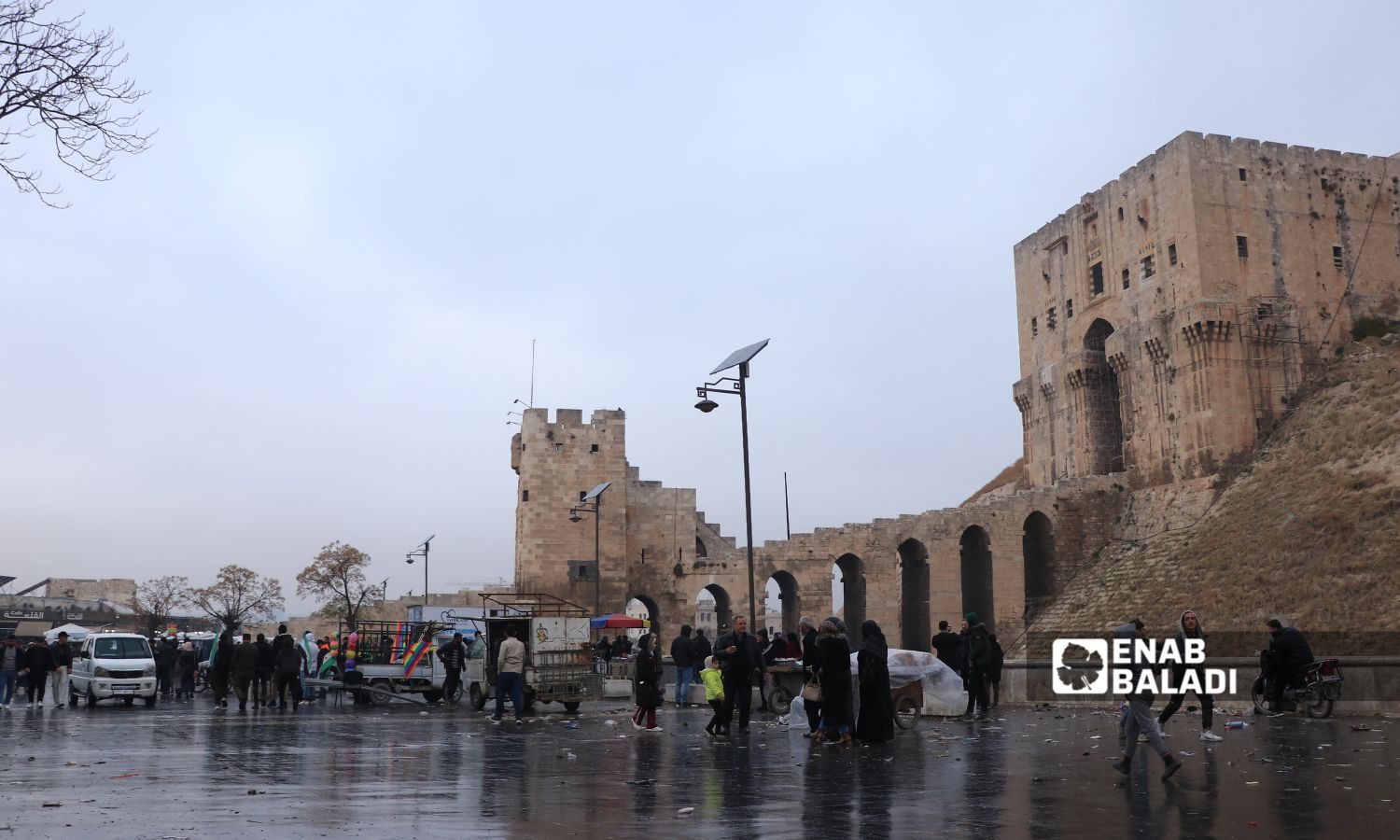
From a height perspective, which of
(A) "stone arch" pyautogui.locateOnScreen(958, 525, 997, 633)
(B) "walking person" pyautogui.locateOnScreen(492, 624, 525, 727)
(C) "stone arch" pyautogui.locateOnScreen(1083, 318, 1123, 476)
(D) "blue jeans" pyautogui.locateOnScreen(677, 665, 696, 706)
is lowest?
(D) "blue jeans" pyautogui.locateOnScreen(677, 665, 696, 706)

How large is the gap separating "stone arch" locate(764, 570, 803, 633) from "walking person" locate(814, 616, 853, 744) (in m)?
29.7

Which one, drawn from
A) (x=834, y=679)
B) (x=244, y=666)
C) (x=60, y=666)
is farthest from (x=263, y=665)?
(x=834, y=679)

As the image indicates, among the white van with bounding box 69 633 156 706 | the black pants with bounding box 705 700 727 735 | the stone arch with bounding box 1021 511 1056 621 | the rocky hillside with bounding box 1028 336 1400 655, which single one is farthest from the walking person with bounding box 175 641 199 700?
the stone arch with bounding box 1021 511 1056 621

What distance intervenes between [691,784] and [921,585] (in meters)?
35.7

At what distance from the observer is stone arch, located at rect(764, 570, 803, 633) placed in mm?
42312

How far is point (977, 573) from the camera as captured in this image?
4491 centimetres

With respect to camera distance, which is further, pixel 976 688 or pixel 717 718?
pixel 976 688

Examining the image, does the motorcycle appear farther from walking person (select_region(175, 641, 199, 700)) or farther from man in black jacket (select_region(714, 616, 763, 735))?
walking person (select_region(175, 641, 199, 700))

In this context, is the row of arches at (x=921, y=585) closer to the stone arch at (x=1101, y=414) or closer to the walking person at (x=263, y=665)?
the stone arch at (x=1101, y=414)

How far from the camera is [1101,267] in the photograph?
45.0 meters

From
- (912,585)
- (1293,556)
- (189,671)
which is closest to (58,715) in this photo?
(189,671)

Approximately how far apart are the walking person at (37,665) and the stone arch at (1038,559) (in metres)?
32.3

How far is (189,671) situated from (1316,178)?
40659 millimetres

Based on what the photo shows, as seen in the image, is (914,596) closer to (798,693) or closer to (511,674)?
(798,693)
